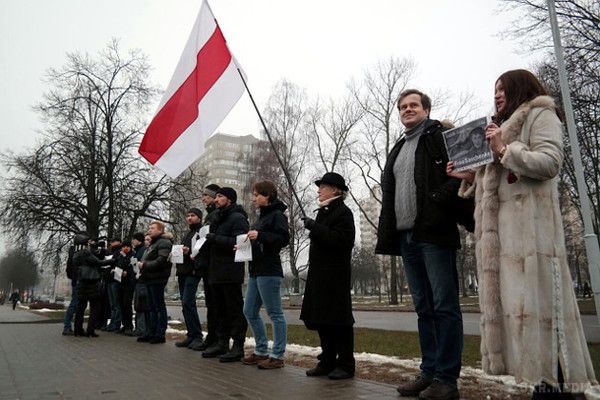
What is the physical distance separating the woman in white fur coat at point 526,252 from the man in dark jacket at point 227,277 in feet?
12.9

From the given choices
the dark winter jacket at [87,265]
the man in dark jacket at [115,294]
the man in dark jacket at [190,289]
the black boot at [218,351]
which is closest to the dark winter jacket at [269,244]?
the black boot at [218,351]

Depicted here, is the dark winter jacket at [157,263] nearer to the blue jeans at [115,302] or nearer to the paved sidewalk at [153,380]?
the paved sidewalk at [153,380]

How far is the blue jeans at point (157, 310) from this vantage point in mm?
9156

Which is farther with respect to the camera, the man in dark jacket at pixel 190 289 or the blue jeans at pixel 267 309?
the man in dark jacket at pixel 190 289

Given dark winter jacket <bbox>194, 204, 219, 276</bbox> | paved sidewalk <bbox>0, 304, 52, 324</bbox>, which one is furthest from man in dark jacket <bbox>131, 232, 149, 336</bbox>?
paved sidewalk <bbox>0, 304, 52, 324</bbox>

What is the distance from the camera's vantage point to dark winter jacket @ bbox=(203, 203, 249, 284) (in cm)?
664

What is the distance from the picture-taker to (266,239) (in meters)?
5.95

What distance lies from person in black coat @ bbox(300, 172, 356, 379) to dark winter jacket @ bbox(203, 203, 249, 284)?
1583mm

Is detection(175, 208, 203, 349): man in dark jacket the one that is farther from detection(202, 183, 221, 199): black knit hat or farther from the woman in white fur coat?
the woman in white fur coat

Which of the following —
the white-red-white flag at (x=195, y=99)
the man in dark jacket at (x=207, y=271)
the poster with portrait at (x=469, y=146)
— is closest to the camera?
the poster with portrait at (x=469, y=146)

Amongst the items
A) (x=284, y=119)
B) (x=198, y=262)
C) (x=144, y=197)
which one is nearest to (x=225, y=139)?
(x=284, y=119)

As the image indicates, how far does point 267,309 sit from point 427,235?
2620mm

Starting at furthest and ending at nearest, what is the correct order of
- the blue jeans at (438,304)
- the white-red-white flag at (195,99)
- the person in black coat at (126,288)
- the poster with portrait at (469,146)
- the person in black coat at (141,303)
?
the person in black coat at (126,288) < the person in black coat at (141,303) < the white-red-white flag at (195,99) < the blue jeans at (438,304) < the poster with portrait at (469,146)

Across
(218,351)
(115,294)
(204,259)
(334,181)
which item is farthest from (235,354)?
(115,294)
